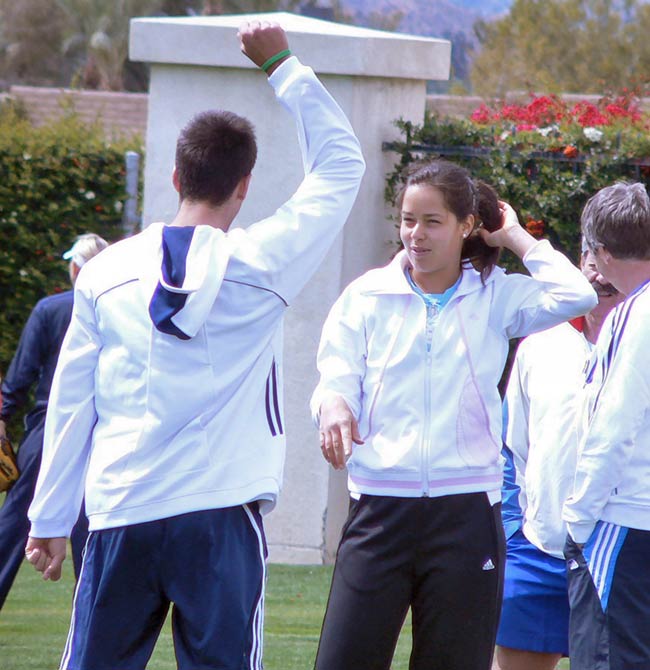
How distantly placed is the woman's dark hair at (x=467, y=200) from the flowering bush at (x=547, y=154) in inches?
142

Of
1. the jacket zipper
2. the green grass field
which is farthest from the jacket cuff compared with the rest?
the green grass field

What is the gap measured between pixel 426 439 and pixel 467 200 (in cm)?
74

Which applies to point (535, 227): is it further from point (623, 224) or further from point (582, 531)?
point (582, 531)

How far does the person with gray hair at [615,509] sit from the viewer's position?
11.7 ft

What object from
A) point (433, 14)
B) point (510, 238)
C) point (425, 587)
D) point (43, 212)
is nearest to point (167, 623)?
point (425, 587)

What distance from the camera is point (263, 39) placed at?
11.8 feet

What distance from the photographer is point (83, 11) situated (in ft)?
182

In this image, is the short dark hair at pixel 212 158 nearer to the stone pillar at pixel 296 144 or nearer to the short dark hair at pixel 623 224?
the short dark hair at pixel 623 224

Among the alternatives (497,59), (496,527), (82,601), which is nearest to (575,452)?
(496,527)

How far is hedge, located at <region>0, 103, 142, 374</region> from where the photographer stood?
10750 mm

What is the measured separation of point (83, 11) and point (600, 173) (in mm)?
50748

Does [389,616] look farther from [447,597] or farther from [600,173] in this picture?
[600,173]

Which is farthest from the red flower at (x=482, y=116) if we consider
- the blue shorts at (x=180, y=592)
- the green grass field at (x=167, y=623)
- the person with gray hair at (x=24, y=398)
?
the blue shorts at (x=180, y=592)

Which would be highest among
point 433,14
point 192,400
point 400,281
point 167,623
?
point 433,14
